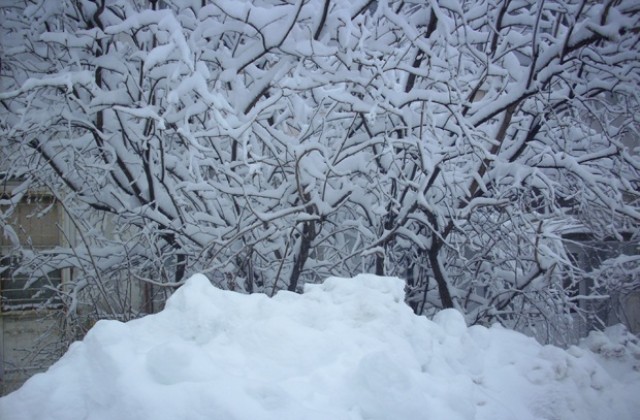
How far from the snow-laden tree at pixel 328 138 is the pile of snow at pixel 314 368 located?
3.08ft

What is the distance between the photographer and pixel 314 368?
2.23 metres

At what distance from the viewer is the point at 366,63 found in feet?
11.6

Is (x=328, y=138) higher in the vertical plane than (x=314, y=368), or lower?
higher

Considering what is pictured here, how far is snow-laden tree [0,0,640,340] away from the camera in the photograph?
3.71 m

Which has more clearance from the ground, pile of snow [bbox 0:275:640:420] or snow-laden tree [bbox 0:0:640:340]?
snow-laden tree [bbox 0:0:640:340]

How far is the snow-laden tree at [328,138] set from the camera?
146 inches

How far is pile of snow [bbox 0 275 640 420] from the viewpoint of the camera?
188cm

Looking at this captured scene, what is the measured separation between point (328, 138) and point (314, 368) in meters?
2.83

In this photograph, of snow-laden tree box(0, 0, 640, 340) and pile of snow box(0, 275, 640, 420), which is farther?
snow-laden tree box(0, 0, 640, 340)

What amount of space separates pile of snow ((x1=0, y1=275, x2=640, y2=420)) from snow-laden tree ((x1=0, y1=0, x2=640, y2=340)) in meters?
0.94

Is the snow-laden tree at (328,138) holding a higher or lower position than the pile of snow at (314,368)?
higher

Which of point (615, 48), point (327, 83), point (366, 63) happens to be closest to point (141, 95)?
point (327, 83)

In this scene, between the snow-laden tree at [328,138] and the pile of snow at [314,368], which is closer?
the pile of snow at [314,368]

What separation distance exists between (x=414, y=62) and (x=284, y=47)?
119 cm
